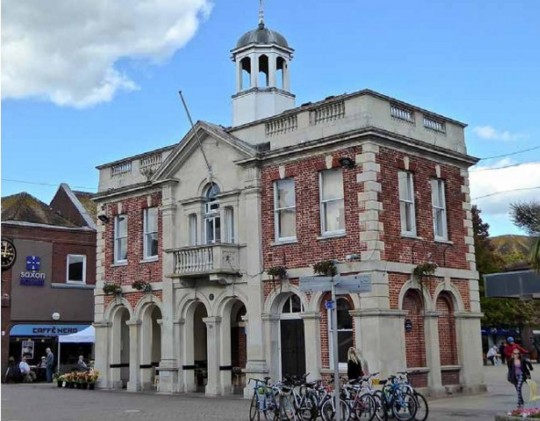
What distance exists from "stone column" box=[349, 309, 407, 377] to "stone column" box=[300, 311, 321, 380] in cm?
137

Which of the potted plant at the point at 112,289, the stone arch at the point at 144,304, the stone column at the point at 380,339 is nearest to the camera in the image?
the stone column at the point at 380,339

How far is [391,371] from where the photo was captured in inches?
817

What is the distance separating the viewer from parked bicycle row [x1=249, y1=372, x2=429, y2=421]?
16.4m

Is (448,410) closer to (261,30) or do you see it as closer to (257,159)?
(257,159)

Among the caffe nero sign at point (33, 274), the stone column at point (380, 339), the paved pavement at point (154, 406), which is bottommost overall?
the paved pavement at point (154, 406)

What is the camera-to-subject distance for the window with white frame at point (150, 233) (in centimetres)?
2833

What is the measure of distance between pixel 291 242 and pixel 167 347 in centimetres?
680

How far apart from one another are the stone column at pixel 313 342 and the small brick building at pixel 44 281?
731 inches

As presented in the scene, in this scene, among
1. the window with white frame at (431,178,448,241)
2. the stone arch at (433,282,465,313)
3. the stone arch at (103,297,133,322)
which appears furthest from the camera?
the stone arch at (103,297,133,322)

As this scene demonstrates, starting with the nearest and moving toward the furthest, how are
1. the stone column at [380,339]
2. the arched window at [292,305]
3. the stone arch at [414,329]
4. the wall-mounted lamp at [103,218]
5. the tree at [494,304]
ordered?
the stone column at [380,339] < the stone arch at [414,329] < the arched window at [292,305] < the wall-mounted lamp at [103,218] < the tree at [494,304]

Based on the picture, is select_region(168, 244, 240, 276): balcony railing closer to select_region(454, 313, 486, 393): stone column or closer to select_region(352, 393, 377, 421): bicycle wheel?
select_region(454, 313, 486, 393): stone column

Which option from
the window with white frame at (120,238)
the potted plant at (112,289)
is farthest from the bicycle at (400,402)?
the window with white frame at (120,238)

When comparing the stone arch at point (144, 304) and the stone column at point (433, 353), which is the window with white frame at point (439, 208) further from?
the stone arch at point (144, 304)

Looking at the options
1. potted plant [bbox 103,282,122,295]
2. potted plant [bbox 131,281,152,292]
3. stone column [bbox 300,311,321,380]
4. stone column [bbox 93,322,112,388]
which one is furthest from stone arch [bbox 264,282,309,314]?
stone column [bbox 93,322,112,388]
